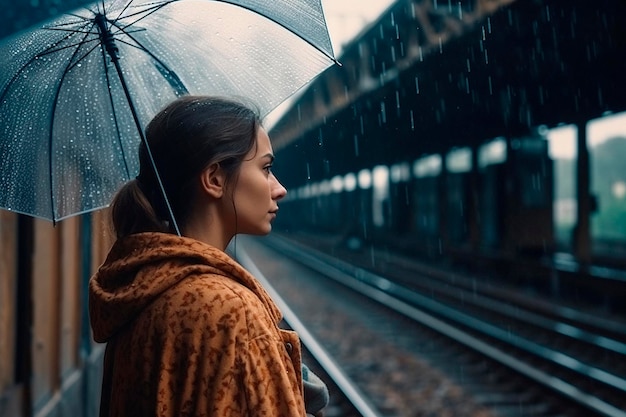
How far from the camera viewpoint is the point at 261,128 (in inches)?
58.4

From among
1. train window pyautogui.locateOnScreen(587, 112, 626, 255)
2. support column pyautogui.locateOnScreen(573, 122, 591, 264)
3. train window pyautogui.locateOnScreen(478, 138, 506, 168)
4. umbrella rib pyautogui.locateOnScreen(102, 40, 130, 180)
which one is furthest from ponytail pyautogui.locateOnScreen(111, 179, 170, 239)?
train window pyautogui.locateOnScreen(478, 138, 506, 168)

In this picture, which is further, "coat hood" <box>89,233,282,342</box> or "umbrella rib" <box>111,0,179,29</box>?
"umbrella rib" <box>111,0,179,29</box>

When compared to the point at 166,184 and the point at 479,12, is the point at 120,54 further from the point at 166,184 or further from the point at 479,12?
the point at 479,12

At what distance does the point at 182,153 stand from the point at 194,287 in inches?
12.1

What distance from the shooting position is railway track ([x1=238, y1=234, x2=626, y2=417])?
6.03 metres

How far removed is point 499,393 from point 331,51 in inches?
203

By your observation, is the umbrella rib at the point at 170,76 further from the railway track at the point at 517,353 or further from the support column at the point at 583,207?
the support column at the point at 583,207

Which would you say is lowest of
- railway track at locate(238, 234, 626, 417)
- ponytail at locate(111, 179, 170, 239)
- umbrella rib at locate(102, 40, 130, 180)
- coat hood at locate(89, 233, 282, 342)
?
railway track at locate(238, 234, 626, 417)

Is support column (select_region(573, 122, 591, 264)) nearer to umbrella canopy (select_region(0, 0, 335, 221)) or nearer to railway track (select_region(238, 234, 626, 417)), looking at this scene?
railway track (select_region(238, 234, 626, 417))

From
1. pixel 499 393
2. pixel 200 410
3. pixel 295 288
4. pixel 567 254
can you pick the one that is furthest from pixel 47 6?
pixel 567 254

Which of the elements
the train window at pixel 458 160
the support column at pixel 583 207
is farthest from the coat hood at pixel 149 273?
the train window at pixel 458 160

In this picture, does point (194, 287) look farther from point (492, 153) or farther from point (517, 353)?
point (492, 153)

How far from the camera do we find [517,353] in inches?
314

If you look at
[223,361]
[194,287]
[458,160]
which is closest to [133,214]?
[194,287]
